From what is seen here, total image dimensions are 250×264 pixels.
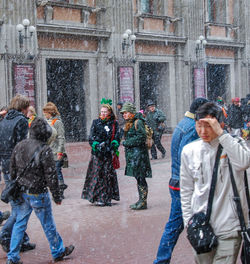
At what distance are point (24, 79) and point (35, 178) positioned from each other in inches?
518

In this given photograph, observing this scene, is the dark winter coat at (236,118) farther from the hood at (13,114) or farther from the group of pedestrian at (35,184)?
the group of pedestrian at (35,184)

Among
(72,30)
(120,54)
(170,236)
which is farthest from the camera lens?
(120,54)

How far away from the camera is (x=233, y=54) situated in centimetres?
2762

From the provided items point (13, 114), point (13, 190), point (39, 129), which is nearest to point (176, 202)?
point (39, 129)

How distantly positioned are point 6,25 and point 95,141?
10.3 metres

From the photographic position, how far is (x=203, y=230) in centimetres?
332

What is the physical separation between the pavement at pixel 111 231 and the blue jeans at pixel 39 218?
27cm

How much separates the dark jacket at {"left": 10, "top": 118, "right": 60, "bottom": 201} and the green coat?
2.84 metres

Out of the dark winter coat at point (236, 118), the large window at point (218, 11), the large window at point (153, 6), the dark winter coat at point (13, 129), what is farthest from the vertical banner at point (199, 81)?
the dark winter coat at point (13, 129)

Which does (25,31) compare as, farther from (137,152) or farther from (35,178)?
(35,178)

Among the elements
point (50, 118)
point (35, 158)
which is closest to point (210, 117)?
point (35, 158)

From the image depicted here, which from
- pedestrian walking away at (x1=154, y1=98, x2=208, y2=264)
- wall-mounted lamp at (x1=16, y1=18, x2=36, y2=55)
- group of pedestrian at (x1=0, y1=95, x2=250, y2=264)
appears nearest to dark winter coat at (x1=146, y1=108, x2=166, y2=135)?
wall-mounted lamp at (x1=16, y1=18, x2=36, y2=55)

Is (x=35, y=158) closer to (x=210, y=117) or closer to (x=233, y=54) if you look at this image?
(x=210, y=117)

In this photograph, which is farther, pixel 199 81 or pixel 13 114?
pixel 199 81
